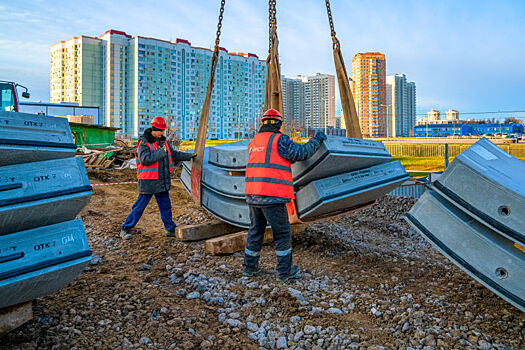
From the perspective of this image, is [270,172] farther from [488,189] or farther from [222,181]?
[488,189]

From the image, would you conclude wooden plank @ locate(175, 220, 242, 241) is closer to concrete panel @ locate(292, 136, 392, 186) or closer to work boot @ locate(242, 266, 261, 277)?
work boot @ locate(242, 266, 261, 277)

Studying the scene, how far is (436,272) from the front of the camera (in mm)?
3879

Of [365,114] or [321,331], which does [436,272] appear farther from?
[365,114]

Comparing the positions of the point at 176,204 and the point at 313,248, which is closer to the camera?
the point at 313,248

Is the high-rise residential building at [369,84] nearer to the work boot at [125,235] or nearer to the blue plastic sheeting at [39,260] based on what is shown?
the work boot at [125,235]

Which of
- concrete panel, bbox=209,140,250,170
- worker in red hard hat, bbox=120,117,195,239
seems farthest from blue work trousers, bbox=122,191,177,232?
concrete panel, bbox=209,140,250,170

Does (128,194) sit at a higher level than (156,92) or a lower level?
lower

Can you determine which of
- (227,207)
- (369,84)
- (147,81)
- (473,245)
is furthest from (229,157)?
(147,81)

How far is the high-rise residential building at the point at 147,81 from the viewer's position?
2552 inches

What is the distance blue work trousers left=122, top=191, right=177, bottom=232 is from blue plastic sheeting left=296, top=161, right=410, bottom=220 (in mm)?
2199

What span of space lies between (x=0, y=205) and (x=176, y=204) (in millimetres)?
5541

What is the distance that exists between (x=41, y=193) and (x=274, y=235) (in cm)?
218

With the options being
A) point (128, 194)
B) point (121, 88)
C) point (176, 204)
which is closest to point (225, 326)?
point (176, 204)

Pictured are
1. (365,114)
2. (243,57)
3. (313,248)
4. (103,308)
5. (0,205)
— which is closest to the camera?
(0,205)
